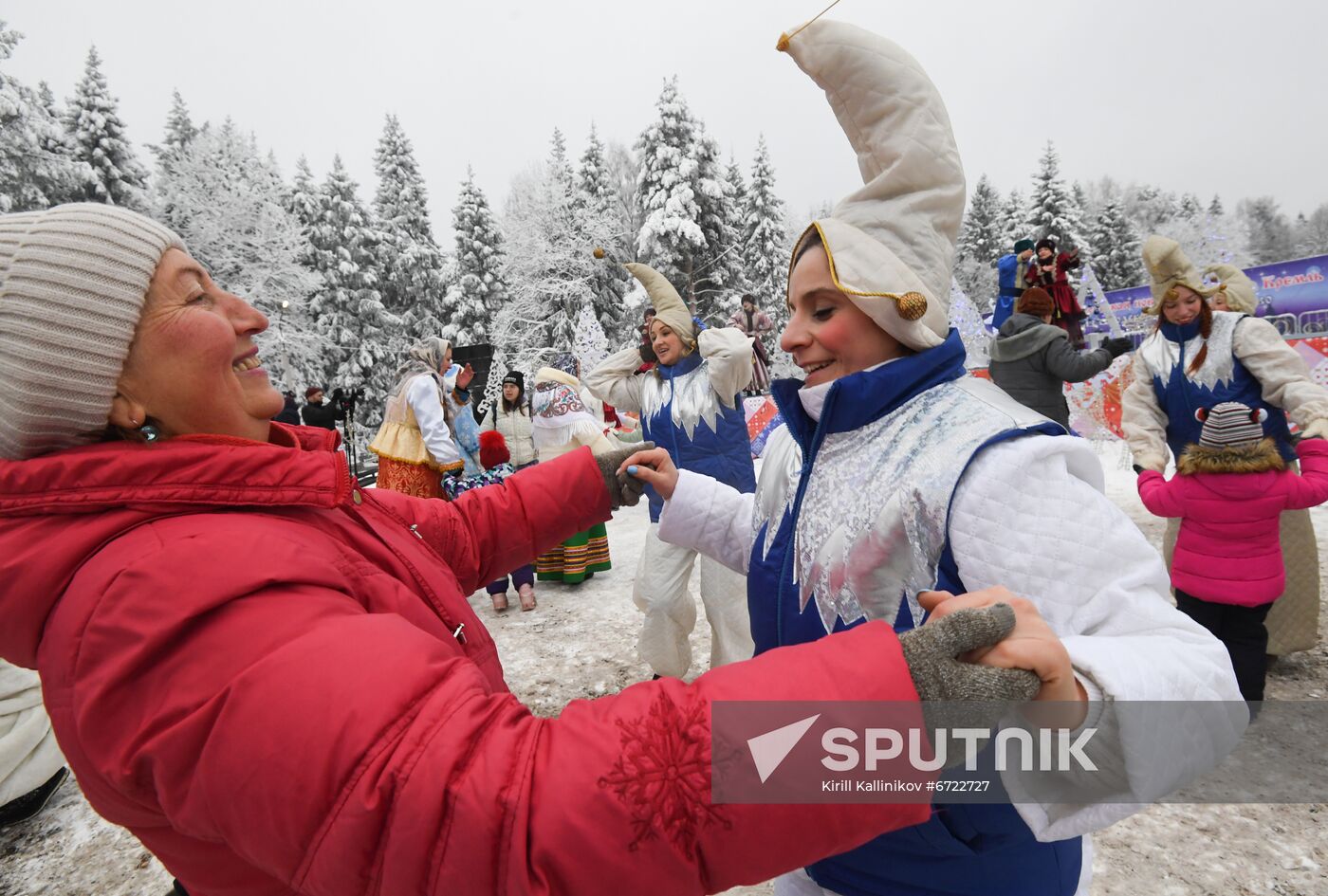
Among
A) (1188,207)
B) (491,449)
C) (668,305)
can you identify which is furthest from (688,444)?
(1188,207)

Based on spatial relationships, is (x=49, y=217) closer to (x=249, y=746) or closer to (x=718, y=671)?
(x=249, y=746)

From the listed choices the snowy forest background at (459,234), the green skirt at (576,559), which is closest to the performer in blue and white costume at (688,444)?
the green skirt at (576,559)

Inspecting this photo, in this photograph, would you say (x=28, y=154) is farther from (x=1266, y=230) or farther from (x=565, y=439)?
(x=1266, y=230)

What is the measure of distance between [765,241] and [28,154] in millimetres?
22692

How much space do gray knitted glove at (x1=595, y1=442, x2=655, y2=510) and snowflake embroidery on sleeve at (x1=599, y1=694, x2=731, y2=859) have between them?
1.20m

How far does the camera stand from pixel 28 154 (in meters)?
15.7

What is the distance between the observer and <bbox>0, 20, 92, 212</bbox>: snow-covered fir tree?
14.1 m

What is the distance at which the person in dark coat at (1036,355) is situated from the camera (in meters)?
4.95

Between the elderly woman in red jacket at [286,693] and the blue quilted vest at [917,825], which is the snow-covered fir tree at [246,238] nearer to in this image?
the elderly woman in red jacket at [286,693]

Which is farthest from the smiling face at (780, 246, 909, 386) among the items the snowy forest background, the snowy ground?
the snowy forest background

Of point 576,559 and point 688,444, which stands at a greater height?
point 688,444

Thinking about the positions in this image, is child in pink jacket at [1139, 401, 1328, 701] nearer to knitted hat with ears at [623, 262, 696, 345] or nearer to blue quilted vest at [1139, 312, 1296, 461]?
blue quilted vest at [1139, 312, 1296, 461]

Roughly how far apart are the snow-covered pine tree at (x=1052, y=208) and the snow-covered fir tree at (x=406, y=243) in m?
27.7

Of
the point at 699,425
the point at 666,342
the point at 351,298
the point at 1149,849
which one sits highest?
the point at 351,298
